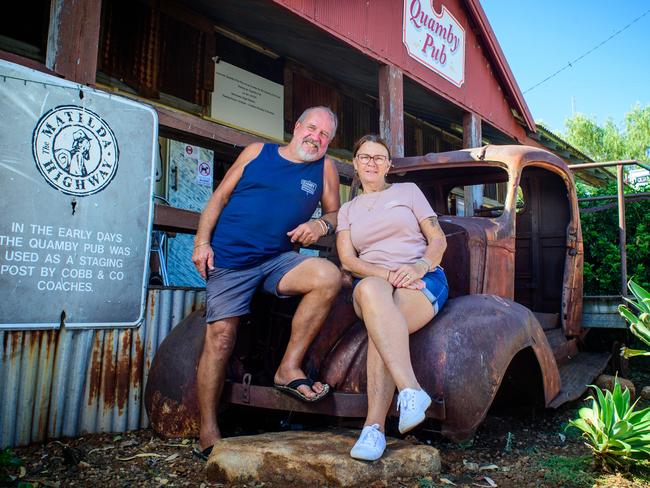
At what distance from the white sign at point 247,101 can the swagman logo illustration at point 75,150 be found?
13.6 feet

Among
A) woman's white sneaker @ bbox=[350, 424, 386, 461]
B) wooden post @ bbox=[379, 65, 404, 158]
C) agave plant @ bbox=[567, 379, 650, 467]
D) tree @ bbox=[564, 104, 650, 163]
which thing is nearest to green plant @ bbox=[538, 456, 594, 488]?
agave plant @ bbox=[567, 379, 650, 467]

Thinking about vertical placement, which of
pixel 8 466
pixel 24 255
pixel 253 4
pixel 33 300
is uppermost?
pixel 253 4

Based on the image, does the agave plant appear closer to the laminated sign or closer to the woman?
the woman

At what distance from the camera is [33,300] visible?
3254mm

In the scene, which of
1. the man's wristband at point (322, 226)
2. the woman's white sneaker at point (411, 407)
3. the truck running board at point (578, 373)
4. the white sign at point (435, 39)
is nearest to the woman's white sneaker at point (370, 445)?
the woman's white sneaker at point (411, 407)

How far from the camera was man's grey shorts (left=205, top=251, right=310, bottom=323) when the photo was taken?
3094mm

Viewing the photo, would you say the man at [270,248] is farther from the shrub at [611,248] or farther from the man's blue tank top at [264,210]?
the shrub at [611,248]

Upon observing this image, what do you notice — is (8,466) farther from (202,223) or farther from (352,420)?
(352,420)

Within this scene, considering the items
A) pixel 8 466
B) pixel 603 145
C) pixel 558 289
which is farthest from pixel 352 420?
pixel 603 145

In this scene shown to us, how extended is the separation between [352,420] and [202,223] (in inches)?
57.3

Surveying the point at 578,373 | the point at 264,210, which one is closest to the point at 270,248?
the point at 264,210

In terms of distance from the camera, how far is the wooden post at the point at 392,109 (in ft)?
21.1

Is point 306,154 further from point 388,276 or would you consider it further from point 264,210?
point 388,276

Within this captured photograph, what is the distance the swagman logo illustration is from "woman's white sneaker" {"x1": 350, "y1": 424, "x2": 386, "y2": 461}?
2273 millimetres
